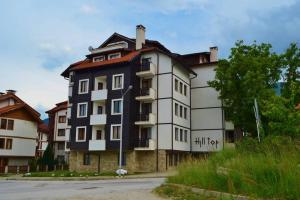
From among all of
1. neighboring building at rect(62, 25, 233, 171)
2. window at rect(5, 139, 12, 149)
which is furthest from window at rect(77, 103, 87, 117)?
window at rect(5, 139, 12, 149)

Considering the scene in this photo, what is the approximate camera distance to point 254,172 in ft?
35.7

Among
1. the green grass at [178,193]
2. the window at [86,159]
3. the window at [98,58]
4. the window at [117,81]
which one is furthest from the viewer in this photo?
the window at [98,58]

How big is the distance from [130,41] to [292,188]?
4121 cm

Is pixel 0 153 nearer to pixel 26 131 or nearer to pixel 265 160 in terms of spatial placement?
pixel 26 131

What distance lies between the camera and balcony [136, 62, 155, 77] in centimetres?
4219

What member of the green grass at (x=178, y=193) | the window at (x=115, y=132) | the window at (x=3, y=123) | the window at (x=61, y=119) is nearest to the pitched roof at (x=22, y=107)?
the window at (x=3, y=123)

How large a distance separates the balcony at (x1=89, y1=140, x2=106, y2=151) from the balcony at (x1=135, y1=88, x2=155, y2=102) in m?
6.55

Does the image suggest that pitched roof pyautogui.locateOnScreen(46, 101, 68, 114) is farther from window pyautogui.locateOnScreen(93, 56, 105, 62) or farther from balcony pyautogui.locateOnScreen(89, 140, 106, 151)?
balcony pyautogui.locateOnScreen(89, 140, 106, 151)

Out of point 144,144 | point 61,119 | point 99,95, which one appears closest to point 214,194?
point 144,144

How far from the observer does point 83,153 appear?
146 ft

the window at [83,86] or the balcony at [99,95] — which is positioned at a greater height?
the window at [83,86]

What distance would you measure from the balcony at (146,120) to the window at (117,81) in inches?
166

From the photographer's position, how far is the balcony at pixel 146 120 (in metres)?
40.9

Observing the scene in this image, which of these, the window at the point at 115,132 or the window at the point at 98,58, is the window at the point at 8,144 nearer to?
the window at the point at 98,58
